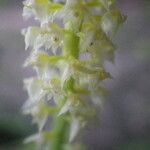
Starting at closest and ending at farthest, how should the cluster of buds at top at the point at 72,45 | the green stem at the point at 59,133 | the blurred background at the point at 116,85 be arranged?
the cluster of buds at top at the point at 72,45, the green stem at the point at 59,133, the blurred background at the point at 116,85

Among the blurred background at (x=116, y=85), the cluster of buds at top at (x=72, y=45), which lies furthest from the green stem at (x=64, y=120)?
the blurred background at (x=116, y=85)

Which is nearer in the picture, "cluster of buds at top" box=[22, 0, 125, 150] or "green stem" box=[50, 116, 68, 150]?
"cluster of buds at top" box=[22, 0, 125, 150]

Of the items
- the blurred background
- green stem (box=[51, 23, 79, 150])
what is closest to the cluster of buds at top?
green stem (box=[51, 23, 79, 150])

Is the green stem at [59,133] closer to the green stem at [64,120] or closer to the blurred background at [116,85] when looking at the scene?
the green stem at [64,120]

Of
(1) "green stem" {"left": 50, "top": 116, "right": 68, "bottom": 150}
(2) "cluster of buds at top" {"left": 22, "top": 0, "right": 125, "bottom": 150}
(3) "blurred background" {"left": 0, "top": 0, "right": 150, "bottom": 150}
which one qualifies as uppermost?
(3) "blurred background" {"left": 0, "top": 0, "right": 150, "bottom": 150}

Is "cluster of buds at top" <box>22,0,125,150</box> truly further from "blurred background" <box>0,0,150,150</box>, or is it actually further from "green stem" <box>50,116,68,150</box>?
"blurred background" <box>0,0,150,150</box>

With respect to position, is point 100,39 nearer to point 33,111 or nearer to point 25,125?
point 33,111

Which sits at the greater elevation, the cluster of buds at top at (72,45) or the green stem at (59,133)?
the cluster of buds at top at (72,45)
